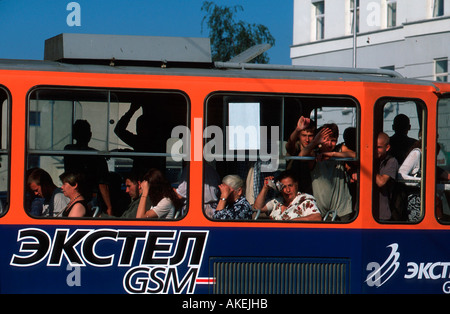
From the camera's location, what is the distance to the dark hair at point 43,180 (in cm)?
724

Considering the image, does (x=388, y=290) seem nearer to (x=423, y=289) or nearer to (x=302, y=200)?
(x=423, y=289)

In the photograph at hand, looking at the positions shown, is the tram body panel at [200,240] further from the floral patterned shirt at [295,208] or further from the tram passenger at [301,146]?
the tram passenger at [301,146]

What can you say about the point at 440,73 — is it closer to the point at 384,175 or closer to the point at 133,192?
the point at 384,175

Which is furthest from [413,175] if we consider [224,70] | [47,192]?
[47,192]

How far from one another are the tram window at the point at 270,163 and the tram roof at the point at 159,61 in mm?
308

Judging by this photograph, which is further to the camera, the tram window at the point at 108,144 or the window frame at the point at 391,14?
the window frame at the point at 391,14

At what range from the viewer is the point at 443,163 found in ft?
25.3

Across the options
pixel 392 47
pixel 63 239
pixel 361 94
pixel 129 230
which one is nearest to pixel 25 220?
pixel 63 239

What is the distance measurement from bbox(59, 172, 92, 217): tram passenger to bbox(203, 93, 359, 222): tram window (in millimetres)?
1045

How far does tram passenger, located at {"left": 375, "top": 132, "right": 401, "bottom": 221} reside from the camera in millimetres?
7574

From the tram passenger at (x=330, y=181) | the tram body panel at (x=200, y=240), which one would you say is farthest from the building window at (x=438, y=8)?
the tram passenger at (x=330, y=181)

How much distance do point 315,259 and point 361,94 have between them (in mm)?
1511

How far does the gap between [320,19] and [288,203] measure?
92.2 ft

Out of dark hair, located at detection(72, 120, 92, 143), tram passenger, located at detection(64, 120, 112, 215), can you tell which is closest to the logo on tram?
tram passenger, located at detection(64, 120, 112, 215)
